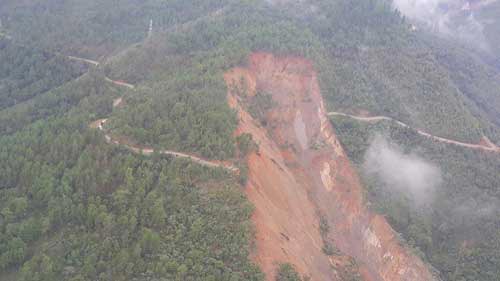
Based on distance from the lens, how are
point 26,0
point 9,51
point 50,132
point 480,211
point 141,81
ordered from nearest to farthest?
point 50,132 → point 480,211 → point 141,81 → point 9,51 → point 26,0

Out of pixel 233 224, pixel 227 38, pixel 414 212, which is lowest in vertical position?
pixel 414 212

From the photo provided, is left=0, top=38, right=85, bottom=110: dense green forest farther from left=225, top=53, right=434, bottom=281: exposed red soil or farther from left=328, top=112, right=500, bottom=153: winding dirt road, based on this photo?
left=328, top=112, right=500, bottom=153: winding dirt road

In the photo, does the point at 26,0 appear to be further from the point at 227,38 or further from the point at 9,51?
the point at 227,38

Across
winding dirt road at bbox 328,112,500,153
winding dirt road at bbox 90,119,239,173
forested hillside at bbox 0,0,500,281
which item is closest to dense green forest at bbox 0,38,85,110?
forested hillside at bbox 0,0,500,281

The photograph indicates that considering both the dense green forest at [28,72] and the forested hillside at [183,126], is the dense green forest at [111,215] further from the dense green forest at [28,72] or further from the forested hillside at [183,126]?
the dense green forest at [28,72]

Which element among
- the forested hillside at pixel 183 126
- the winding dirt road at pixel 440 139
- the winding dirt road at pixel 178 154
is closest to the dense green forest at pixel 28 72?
the forested hillside at pixel 183 126

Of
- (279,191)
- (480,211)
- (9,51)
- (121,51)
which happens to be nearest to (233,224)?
(279,191)
